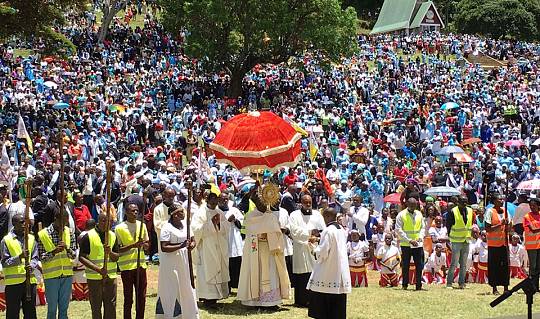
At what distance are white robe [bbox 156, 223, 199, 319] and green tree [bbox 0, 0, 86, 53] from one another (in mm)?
21600

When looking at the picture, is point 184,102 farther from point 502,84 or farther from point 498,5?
point 498,5

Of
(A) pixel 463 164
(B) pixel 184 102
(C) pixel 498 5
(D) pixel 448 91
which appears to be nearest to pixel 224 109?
(B) pixel 184 102

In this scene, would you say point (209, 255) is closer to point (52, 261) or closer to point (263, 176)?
point (52, 261)

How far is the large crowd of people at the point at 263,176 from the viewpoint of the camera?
1068cm

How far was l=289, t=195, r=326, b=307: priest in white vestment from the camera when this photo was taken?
476 inches

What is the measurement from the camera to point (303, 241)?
12086mm

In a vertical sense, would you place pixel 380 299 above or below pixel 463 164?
below

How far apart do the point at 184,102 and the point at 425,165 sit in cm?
1402

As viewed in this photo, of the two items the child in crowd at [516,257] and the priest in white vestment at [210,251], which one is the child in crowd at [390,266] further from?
the priest in white vestment at [210,251]

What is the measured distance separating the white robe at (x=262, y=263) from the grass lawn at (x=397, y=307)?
0.19 metres

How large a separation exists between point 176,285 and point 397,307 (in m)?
3.28

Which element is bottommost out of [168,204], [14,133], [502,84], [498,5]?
[168,204]

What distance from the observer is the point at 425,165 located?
2520 cm

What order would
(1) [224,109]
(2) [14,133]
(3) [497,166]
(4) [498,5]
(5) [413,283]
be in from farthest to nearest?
(4) [498,5] → (1) [224,109] → (2) [14,133] → (3) [497,166] → (5) [413,283]
